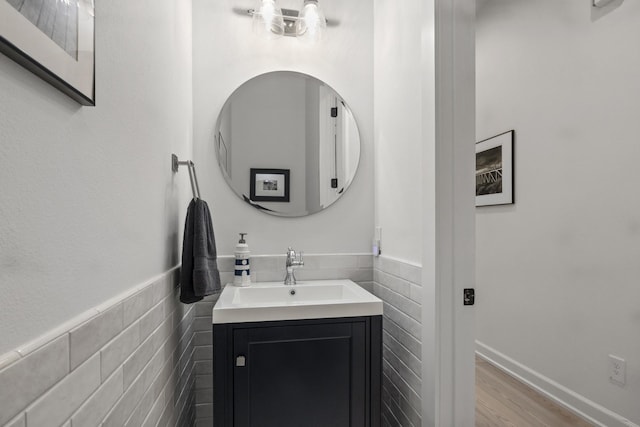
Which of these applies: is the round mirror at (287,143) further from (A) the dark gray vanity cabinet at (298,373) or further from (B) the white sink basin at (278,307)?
(A) the dark gray vanity cabinet at (298,373)

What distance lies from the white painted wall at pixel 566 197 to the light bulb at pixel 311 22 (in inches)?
60.6

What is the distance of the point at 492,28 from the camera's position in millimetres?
2738

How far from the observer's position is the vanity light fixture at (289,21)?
1778mm

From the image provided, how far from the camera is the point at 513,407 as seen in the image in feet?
6.83

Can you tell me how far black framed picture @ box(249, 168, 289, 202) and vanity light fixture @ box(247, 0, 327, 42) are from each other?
2.40 feet

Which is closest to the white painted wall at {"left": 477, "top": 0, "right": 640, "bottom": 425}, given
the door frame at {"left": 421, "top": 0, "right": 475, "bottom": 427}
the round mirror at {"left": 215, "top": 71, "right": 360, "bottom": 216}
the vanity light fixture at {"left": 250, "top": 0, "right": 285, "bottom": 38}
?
the door frame at {"left": 421, "top": 0, "right": 475, "bottom": 427}

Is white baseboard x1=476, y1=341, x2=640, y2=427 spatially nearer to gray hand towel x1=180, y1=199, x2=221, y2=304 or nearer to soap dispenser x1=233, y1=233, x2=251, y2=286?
soap dispenser x1=233, y1=233, x2=251, y2=286

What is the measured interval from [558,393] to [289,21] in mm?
2718

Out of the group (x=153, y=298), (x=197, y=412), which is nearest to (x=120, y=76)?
(x=153, y=298)

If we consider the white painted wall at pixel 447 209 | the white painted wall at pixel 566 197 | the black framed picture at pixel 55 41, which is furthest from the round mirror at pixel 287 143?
the white painted wall at pixel 566 197

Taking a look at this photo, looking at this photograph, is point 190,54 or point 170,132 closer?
point 170,132

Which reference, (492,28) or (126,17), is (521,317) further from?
(126,17)

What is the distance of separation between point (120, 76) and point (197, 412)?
1632 mm

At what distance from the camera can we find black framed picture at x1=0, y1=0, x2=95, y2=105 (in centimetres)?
42
